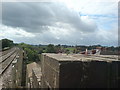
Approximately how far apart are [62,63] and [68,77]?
16 cm

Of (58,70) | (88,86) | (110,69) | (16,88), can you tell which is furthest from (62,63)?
(16,88)

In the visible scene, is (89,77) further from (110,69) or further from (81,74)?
(110,69)

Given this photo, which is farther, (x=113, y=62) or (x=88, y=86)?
(x=113, y=62)

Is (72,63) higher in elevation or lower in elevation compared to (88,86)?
higher

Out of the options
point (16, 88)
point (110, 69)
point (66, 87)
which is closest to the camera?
point (66, 87)

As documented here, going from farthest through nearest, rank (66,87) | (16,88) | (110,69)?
1. (16,88)
2. (110,69)
3. (66,87)

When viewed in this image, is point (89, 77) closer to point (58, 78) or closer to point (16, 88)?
point (58, 78)

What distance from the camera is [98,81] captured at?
222 centimetres

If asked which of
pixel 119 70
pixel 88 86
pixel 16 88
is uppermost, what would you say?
pixel 119 70

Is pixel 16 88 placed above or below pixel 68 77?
below

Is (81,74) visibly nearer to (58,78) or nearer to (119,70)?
(58,78)

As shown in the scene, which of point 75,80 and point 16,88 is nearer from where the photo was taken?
point 75,80

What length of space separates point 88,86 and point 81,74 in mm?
153

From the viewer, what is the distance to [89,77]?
221 centimetres
